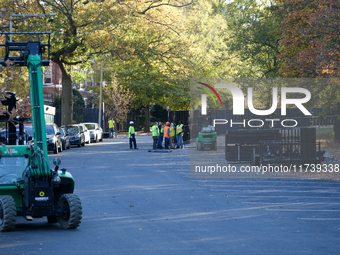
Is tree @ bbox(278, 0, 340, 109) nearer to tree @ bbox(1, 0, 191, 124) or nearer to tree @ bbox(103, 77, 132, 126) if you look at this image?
tree @ bbox(1, 0, 191, 124)

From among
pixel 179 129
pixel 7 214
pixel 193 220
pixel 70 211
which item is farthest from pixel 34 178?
pixel 179 129

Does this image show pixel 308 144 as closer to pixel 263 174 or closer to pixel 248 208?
pixel 263 174

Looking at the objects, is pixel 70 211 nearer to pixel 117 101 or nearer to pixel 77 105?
pixel 117 101

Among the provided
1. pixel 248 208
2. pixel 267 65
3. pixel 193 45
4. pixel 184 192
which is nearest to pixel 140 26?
pixel 193 45

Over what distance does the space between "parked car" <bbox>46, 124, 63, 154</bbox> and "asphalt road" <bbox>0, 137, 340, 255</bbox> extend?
12.3 metres

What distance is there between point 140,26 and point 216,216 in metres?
23.8

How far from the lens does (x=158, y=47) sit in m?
34.5

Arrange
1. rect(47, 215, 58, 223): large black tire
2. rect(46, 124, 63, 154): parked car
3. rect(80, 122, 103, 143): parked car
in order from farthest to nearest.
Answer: rect(80, 122, 103, 143): parked car < rect(46, 124, 63, 154): parked car < rect(47, 215, 58, 223): large black tire

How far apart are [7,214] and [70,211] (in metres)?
1.10

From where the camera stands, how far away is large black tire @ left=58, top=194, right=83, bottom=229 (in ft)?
30.4

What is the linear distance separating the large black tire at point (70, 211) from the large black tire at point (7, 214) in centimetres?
88

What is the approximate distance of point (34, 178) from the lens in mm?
9391

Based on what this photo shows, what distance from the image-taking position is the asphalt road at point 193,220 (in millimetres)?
8039

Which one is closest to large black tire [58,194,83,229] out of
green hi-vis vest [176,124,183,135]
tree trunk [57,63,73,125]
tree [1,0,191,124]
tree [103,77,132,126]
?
tree [1,0,191,124]
